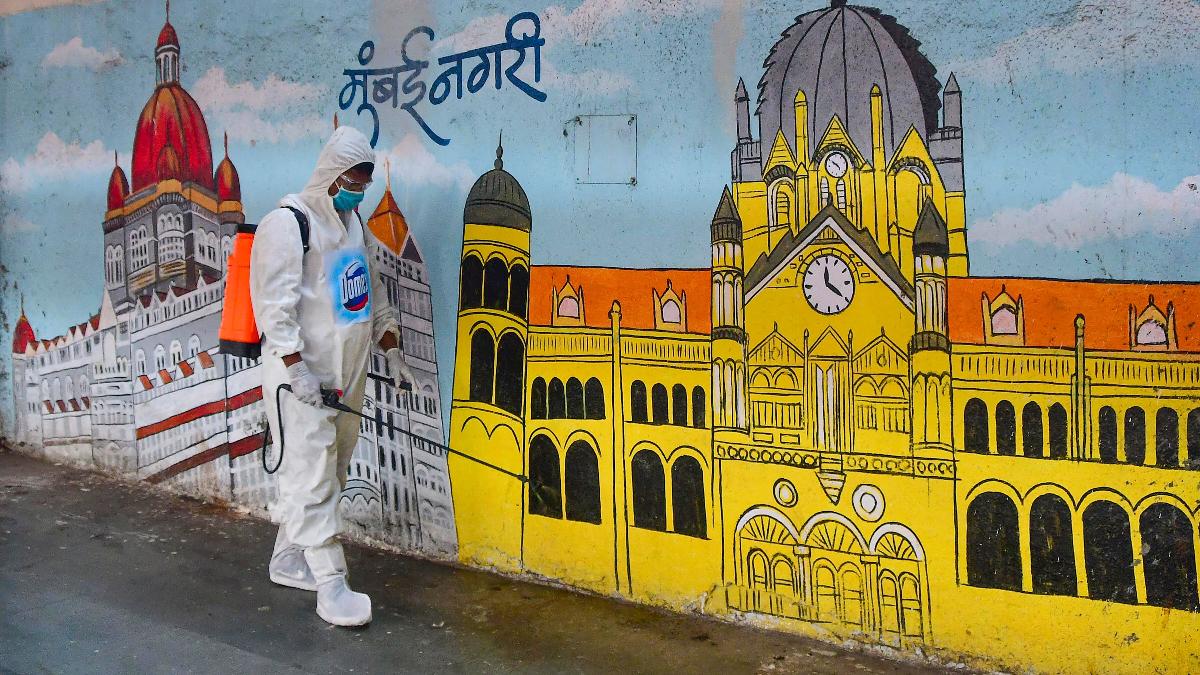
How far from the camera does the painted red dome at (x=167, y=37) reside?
5.72m

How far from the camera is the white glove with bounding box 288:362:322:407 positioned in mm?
3986

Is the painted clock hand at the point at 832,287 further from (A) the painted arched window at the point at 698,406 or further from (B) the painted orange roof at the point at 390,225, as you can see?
(B) the painted orange roof at the point at 390,225

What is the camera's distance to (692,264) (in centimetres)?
401

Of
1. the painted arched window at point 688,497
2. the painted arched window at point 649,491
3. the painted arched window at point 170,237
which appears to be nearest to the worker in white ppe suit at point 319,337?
the painted arched window at point 649,491

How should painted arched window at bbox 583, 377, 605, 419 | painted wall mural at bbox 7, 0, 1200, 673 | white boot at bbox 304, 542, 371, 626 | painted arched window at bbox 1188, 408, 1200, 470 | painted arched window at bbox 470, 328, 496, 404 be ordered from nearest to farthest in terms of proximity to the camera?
painted arched window at bbox 1188, 408, 1200, 470, painted wall mural at bbox 7, 0, 1200, 673, white boot at bbox 304, 542, 371, 626, painted arched window at bbox 583, 377, 605, 419, painted arched window at bbox 470, 328, 496, 404

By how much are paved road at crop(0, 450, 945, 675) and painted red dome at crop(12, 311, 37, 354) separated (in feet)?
6.04

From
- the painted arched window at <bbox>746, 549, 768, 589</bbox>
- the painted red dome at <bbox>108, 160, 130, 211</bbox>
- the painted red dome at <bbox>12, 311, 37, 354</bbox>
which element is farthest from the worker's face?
the painted red dome at <bbox>12, 311, 37, 354</bbox>

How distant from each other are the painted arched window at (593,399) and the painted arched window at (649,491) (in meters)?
0.25

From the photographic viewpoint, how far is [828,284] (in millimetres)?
3732

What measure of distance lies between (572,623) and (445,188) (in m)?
1.97

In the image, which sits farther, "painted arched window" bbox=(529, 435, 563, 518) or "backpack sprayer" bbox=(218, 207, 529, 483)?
"painted arched window" bbox=(529, 435, 563, 518)

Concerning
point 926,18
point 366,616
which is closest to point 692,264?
point 926,18

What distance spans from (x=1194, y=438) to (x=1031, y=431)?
1.51 feet

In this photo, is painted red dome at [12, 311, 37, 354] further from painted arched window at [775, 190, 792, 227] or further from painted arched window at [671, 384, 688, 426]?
painted arched window at [775, 190, 792, 227]
